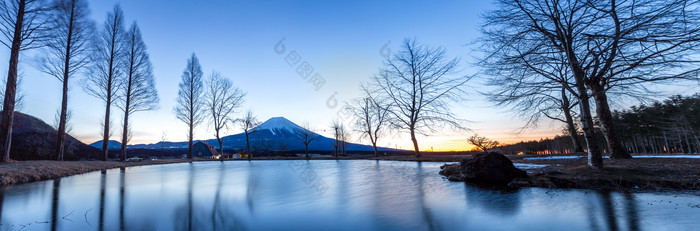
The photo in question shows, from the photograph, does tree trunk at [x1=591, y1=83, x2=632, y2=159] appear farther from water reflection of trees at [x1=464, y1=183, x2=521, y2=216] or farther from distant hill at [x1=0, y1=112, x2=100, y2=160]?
distant hill at [x1=0, y1=112, x2=100, y2=160]

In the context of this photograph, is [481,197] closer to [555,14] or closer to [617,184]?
[617,184]

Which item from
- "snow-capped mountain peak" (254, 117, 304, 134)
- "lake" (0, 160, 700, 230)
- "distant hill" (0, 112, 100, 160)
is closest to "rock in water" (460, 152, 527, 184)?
"lake" (0, 160, 700, 230)

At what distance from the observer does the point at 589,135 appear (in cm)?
652

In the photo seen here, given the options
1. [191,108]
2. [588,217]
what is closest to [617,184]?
[588,217]

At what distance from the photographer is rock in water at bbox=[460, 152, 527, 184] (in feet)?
19.0

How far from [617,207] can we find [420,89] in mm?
13826

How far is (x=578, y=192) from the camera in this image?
4422 mm

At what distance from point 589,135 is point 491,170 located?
9.55 feet

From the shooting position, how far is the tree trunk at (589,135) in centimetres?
606

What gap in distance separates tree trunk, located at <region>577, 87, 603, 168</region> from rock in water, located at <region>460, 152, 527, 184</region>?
1.75 metres

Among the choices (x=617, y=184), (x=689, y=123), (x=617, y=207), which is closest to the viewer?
(x=617, y=207)

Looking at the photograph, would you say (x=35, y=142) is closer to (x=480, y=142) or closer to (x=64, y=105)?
(x=64, y=105)

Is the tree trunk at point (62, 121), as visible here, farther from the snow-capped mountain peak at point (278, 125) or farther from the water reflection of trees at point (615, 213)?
the snow-capped mountain peak at point (278, 125)

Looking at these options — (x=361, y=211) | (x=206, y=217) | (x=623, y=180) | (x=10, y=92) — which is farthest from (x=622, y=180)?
(x=10, y=92)
